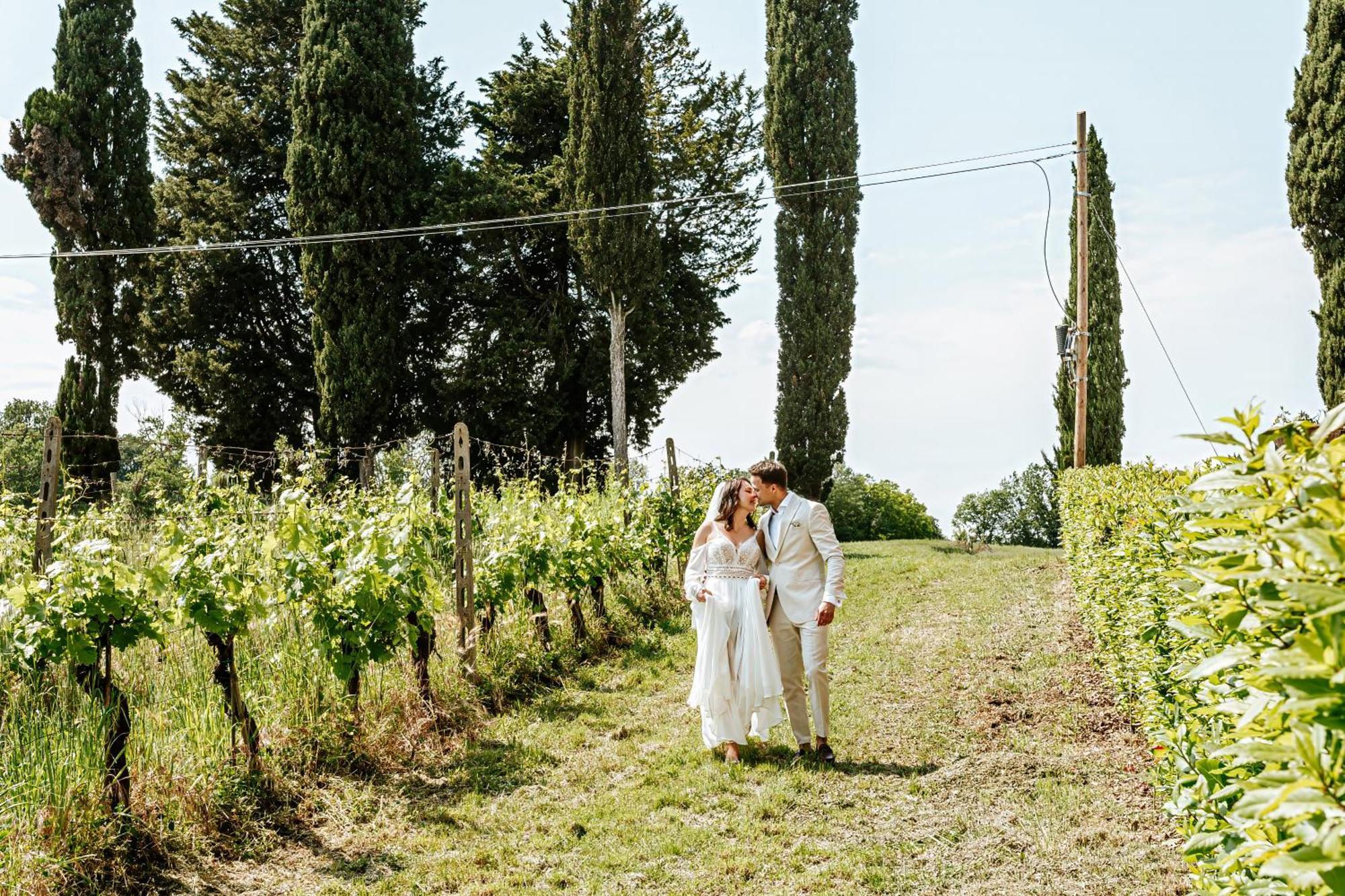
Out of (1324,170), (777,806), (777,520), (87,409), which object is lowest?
(777,806)

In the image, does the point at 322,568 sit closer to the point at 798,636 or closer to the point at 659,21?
the point at 798,636

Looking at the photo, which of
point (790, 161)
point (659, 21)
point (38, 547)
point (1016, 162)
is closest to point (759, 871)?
point (38, 547)

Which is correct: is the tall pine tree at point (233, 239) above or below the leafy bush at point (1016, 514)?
Answer: above

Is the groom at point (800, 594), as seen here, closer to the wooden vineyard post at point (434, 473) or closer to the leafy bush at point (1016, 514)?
the wooden vineyard post at point (434, 473)

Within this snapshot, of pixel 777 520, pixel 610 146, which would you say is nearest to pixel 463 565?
pixel 777 520

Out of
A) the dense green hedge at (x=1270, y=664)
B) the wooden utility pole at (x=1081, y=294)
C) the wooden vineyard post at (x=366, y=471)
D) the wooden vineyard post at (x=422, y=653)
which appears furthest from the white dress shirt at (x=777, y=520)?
the wooden utility pole at (x=1081, y=294)

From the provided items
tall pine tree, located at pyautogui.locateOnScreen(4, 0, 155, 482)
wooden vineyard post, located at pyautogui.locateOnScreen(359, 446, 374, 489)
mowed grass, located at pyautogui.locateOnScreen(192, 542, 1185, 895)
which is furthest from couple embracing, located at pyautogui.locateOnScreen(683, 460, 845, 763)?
tall pine tree, located at pyautogui.locateOnScreen(4, 0, 155, 482)

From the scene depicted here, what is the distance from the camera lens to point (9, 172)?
20.7 m

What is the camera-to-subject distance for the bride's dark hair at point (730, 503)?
223 inches

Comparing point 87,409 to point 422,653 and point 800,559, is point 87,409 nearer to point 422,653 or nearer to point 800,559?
point 422,653

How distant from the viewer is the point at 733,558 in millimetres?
5656

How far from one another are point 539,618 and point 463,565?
1020 mm

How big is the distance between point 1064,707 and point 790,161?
14.2 meters

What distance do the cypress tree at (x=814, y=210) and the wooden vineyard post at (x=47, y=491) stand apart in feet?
45.9
